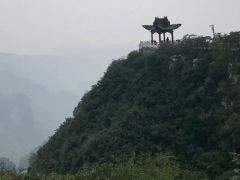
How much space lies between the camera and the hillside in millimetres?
25000

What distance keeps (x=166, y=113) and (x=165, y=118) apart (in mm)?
281

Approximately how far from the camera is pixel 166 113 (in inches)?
1081

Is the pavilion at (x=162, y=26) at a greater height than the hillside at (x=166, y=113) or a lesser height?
greater

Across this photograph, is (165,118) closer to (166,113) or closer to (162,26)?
(166,113)

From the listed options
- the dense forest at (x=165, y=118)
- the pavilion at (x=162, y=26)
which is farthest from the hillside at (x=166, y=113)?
the pavilion at (x=162, y=26)

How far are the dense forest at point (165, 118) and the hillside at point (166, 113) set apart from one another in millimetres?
48

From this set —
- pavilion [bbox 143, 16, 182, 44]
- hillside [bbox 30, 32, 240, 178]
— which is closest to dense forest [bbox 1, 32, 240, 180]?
→ hillside [bbox 30, 32, 240, 178]

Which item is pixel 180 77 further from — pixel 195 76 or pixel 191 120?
pixel 191 120

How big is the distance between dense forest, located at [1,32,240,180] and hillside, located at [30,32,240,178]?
48 millimetres

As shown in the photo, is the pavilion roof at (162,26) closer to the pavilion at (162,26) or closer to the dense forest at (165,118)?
the pavilion at (162,26)

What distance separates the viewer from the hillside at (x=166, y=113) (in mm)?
25000

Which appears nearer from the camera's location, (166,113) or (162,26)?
(166,113)

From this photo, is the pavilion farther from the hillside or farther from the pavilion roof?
the hillside

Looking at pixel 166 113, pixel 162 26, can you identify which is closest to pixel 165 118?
pixel 166 113
